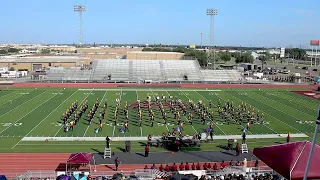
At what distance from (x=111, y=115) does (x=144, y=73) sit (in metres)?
36.8

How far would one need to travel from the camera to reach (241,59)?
390 feet

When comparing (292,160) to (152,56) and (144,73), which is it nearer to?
(144,73)

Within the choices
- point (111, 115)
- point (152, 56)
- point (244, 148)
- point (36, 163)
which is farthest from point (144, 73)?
point (36, 163)

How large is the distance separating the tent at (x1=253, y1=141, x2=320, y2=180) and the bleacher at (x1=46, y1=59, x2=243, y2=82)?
161ft

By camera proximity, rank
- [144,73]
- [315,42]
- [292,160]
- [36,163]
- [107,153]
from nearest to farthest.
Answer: [292,160] < [36,163] < [107,153] < [144,73] < [315,42]

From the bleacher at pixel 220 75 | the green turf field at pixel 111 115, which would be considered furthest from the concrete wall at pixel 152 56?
the green turf field at pixel 111 115

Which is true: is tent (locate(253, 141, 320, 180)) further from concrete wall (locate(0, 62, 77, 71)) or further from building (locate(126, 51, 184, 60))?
building (locate(126, 51, 184, 60))

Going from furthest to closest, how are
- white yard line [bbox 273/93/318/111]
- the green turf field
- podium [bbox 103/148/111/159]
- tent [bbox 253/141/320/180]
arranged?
white yard line [bbox 273/93/318/111] → the green turf field → podium [bbox 103/148/111/159] → tent [bbox 253/141/320/180]

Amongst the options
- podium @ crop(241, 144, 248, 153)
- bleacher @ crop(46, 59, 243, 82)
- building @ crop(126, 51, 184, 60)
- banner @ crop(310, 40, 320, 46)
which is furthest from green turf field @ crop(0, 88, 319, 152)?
building @ crop(126, 51, 184, 60)

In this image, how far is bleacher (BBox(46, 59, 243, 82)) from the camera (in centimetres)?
6266

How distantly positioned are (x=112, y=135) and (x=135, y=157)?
5217 millimetres

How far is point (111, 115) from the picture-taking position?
1212 inches

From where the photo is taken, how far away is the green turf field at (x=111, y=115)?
2320cm

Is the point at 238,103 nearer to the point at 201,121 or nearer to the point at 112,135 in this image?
the point at 201,121
